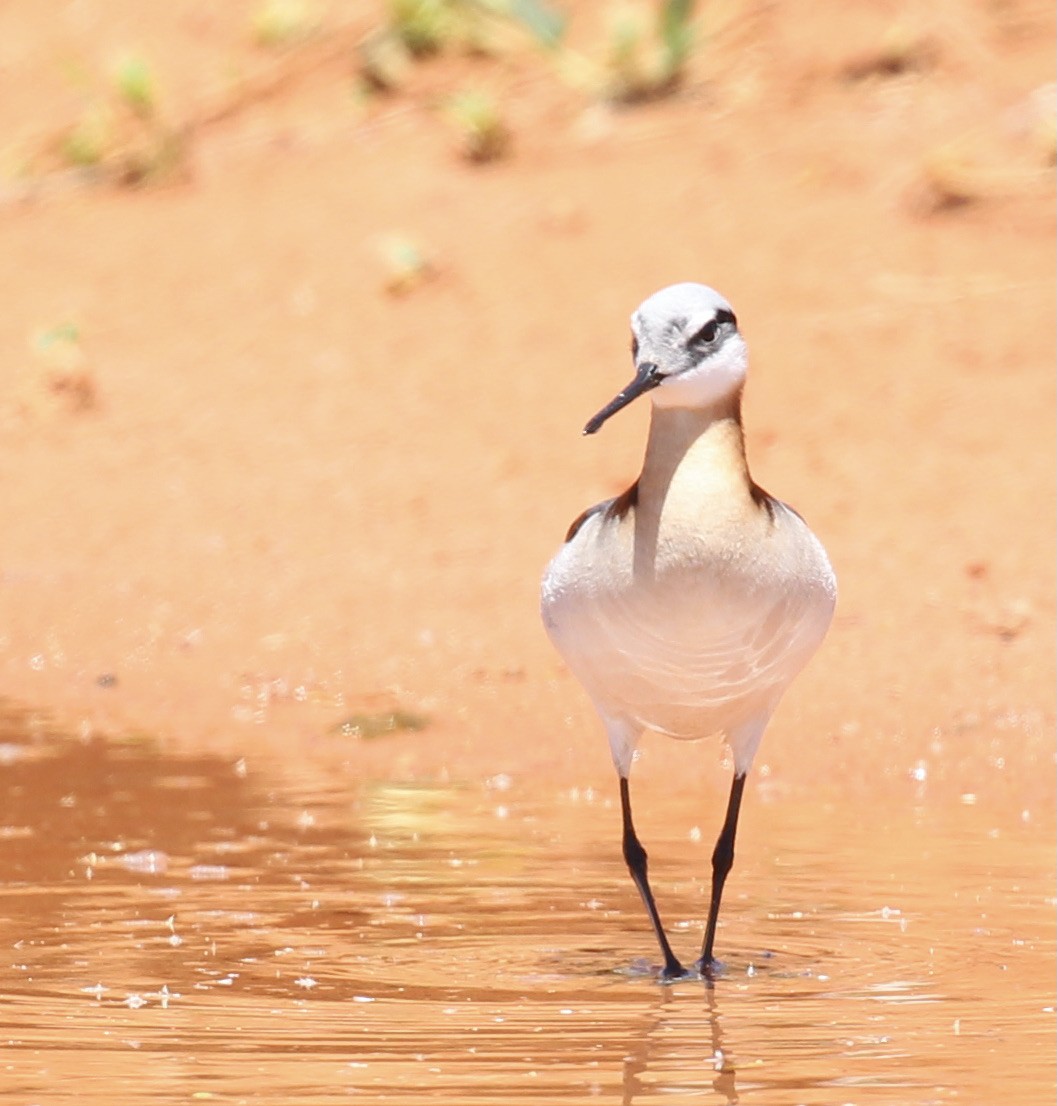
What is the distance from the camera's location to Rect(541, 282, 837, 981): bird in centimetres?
478

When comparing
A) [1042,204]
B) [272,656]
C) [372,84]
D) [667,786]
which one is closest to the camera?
[667,786]

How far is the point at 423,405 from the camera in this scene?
10.4m

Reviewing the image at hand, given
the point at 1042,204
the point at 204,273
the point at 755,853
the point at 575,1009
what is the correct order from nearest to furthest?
the point at 575,1009
the point at 755,853
the point at 1042,204
the point at 204,273

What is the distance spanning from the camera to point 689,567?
4.78 metres

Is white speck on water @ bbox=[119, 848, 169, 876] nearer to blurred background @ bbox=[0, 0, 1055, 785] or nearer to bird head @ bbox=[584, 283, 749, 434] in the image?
blurred background @ bbox=[0, 0, 1055, 785]

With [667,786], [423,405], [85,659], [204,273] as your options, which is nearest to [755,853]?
[667,786]

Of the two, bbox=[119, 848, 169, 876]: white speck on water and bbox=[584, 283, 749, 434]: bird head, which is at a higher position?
bbox=[584, 283, 749, 434]: bird head

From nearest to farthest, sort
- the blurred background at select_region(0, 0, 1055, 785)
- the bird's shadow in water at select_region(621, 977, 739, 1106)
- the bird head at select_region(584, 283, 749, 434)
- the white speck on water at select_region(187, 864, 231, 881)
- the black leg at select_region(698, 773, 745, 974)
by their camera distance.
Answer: the bird's shadow in water at select_region(621, 977, 739, 1106), the bird head at select_region(584, 283, 749, 434), the black leg at select_region(698, 773, 745, 974), the white speck on water at select_region(187, 864, 231, 881), the blurred background at select_region(0, 0, 1055, 785)

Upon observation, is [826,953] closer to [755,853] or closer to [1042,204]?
[755,853]

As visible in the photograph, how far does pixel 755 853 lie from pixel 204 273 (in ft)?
21.5

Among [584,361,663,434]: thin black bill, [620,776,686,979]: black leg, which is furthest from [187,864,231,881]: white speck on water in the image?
[584,361,663,434]: thin black bill

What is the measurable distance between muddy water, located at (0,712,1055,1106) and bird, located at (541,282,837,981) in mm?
419

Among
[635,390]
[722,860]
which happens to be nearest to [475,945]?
[722,860]

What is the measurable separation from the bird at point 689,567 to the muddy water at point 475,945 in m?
0.42
